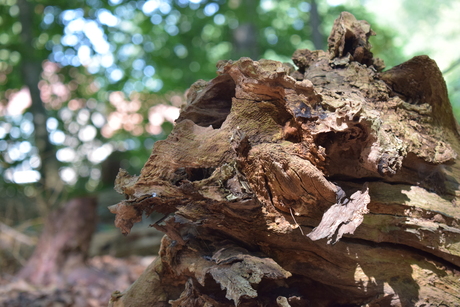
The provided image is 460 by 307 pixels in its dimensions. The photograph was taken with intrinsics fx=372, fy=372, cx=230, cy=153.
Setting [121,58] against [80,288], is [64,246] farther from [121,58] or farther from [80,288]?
[121,58]

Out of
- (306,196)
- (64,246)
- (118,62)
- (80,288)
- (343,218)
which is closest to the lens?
(343,218)

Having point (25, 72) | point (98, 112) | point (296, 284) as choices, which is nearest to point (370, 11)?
point (296, 284)

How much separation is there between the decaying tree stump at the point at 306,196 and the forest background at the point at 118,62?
8.47ft

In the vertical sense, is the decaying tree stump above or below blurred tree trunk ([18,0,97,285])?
above

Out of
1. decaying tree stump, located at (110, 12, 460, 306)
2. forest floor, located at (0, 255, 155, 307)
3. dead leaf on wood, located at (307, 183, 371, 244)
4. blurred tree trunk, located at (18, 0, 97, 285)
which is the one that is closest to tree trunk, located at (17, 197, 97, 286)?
blurred tree trunk, located at (18, 0, 97, 285)

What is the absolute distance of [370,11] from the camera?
18.5 feet

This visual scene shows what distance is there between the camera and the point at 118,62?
25.6 ft

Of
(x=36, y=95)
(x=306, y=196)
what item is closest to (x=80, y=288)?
(x=306, y=196)

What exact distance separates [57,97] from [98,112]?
0.93 metres

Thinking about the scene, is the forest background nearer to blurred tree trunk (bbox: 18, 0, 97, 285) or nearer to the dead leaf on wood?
blurred tree trunk (bbox: 18, 0, 97, 285)

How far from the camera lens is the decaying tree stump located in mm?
1294

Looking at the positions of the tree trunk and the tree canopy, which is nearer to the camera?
the tree trunk

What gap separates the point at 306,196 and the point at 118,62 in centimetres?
728

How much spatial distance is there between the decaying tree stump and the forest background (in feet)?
8.47
